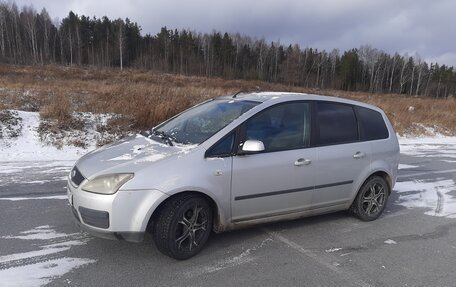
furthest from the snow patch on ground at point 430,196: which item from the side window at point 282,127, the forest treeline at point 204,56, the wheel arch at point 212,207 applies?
the forest treeline at point 204,56

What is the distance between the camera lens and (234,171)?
393 centimetres

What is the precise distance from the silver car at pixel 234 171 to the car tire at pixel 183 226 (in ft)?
0.03

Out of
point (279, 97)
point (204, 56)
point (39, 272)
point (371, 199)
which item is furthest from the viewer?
point (204, 56)

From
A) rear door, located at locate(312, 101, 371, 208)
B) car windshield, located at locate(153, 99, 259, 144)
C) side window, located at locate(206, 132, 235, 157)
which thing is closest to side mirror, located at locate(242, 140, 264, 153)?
side window, located at locate(206, 132, 235, 157)

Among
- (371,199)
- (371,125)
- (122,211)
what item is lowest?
(371,199)

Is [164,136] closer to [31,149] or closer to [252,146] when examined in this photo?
[252,146]

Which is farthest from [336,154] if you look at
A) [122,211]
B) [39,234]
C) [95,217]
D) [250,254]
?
[39,234]

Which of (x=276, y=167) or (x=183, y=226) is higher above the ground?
(x=276, y=167)

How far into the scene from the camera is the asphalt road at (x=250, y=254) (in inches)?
137

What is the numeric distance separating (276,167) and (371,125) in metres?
1.96

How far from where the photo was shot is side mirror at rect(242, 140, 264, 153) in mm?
3953

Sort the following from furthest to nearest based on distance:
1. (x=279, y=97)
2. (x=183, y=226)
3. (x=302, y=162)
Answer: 1. (x=279, y=97)
2. (x=302, y=162)
3. (x=183, y=226)

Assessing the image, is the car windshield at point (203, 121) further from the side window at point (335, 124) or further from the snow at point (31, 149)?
the snow at point (31, 149)

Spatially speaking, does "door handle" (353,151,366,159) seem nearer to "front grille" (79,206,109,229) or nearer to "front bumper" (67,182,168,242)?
"front bumper" (67,182,168,242)
